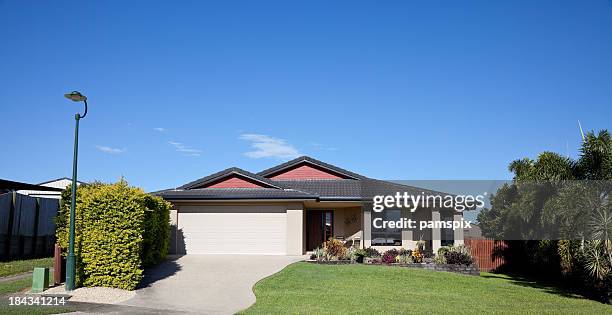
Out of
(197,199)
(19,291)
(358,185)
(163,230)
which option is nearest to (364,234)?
(358,185)

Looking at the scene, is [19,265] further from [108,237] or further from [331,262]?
[331,262]

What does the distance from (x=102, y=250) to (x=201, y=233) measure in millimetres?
10382

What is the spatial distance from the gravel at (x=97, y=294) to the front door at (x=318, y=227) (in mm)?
14191

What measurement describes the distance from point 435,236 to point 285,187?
25.6ft

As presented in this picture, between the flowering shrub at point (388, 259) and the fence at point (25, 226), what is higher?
the fence at point (25, 226)

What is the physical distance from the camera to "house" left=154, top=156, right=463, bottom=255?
25469 millimetres

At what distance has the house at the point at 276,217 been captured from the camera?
83.6 ft

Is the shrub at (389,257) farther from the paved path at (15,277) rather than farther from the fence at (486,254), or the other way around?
the paved path at (15,277)

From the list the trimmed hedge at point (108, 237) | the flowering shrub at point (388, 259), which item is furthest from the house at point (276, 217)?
the trimmed hedge at point (108, 237)

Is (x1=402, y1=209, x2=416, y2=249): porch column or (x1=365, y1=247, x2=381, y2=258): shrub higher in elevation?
(x1=402, y1=209, x2=416, y2=249): porch column

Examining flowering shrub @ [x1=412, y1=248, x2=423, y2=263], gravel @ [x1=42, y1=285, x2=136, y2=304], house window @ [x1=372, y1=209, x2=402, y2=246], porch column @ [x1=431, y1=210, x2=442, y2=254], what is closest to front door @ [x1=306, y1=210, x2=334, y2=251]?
house window @ [x1=372, y1=209, x2=402, y2=246]

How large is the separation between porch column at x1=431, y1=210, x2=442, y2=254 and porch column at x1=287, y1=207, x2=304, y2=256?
258 inches

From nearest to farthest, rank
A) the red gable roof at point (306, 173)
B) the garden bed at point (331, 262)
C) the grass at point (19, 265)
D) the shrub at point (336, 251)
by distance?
the grass at point (19, 265) < the garden bed at point (331, 262) < the shrub at point (336, 251) < the red gable roof at point (306, 173)

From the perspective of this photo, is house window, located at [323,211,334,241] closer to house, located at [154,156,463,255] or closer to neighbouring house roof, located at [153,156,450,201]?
house, located at [154,156,463,255]
